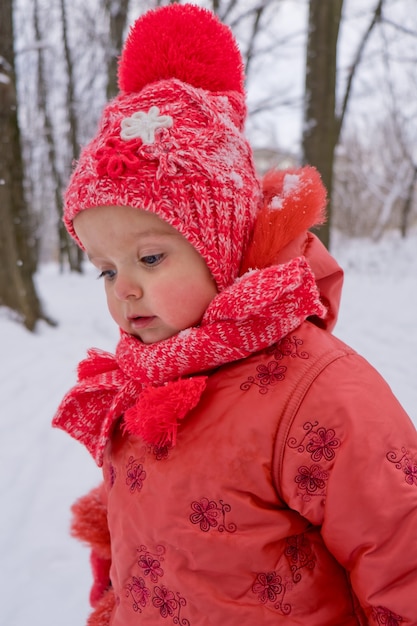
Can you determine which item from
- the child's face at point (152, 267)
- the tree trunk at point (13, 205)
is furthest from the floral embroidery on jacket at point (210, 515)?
the tree trunk at point (13, 205)

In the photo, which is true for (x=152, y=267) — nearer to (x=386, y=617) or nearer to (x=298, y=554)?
(x=298, y=554)

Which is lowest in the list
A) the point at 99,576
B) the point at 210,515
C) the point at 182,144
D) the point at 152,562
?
the point at 99,576

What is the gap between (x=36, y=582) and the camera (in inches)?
69.8

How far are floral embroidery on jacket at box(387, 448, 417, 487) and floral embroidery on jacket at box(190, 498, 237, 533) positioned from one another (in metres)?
0.30

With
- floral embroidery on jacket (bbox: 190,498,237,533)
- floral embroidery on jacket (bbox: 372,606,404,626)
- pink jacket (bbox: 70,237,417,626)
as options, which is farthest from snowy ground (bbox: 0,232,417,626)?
floral embroidery on jacket (bbox: 372,606,404,626)

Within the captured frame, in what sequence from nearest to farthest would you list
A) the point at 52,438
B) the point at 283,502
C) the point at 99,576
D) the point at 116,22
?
the point at 283,502
the point at 99,576
the point at 52,438
the point at 116,22

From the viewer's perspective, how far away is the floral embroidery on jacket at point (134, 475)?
1014 millimetres

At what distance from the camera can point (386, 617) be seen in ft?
2.72

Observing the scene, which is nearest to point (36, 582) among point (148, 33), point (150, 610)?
point (150, 610)

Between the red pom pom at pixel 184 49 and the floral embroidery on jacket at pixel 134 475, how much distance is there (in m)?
0.82

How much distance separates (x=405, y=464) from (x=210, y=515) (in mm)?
359

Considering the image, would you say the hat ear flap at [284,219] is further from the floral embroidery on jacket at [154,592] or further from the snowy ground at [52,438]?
the snowy ground at [52,438]

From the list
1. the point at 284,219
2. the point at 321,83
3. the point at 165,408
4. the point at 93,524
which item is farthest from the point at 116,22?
the point at 165,408

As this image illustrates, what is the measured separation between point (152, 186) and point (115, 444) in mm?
568
